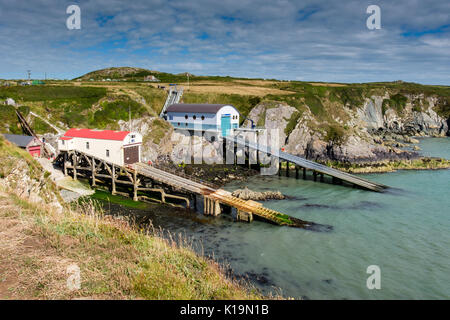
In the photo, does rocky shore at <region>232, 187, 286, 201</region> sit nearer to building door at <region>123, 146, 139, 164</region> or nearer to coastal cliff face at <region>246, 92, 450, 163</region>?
building door at <region>123, 146, 139, 164</region>

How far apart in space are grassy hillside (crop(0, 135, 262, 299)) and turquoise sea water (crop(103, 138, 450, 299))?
890 cm

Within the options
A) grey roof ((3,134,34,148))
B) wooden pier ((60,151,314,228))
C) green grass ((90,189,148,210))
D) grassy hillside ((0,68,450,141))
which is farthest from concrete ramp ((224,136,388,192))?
grey roof ((3,134,34,148))

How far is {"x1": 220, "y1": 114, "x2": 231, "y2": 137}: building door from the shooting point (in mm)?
56500

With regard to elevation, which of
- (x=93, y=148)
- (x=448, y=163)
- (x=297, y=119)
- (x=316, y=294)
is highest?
(x=297, y=119)

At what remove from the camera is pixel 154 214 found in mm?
32469

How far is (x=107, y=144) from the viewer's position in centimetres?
Result: 3944

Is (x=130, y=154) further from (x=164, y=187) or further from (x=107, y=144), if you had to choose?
(x=164, y=187)

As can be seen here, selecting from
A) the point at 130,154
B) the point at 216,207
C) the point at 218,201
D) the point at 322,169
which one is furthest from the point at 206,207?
the point at 322,169

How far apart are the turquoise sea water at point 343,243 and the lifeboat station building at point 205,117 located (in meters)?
19.2

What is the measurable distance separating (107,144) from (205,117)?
21598 millimetres
